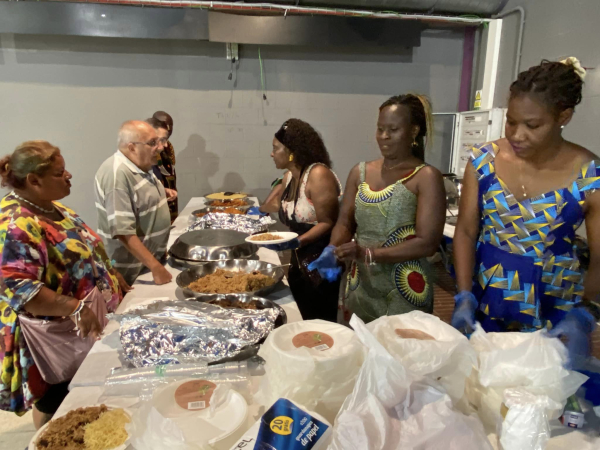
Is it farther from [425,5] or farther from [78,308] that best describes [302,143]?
[425,5]

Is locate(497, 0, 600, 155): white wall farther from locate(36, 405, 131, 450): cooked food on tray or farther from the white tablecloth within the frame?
locate(36, 405, 131, 450): cooked food on tray

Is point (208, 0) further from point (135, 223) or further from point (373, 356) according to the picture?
point (373, 356)

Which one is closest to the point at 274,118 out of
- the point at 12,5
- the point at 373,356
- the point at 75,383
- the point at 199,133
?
the point at 199,133

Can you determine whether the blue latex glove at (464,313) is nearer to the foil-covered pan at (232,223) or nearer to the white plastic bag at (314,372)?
the white plastic bag at (314,372)

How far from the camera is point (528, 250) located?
Result: 1217mm

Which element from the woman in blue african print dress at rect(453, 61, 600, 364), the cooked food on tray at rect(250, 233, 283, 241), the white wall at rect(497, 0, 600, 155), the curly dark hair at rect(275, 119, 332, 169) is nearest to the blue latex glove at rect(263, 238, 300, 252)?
the cooked food on tray at rect(250, 233, 283, 241)

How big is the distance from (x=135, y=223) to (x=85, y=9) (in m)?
3.14

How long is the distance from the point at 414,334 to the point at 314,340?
0.20 meters

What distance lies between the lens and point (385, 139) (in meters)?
1.53

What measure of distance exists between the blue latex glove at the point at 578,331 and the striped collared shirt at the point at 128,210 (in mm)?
1733

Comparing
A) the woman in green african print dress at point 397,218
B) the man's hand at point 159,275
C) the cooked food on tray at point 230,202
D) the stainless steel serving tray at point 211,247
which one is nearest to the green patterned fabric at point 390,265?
the woman in green african print dress at point 397,218

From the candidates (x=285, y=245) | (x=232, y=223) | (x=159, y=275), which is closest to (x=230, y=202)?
(x=232, y=223)

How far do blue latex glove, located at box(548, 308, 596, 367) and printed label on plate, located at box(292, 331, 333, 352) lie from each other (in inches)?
21.4

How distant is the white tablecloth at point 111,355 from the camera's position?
0.97m
